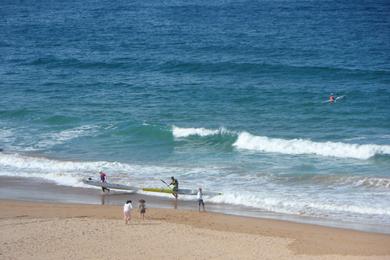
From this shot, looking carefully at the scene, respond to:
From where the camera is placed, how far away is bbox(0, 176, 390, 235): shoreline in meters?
27.0

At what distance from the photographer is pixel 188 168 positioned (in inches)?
1363

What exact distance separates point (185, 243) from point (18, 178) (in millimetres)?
12322

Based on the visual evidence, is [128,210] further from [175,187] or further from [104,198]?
[104,198]

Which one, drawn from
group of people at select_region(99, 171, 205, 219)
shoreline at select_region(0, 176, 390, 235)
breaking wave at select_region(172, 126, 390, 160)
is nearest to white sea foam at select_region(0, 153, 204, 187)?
shoreline at select_region(0, 176, 390, 235)

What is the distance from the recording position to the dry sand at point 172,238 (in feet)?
76.5

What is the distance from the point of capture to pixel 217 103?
43.8 metres

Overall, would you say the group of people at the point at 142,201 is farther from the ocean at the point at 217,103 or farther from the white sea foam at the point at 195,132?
the white sea foam at the point at 195,132

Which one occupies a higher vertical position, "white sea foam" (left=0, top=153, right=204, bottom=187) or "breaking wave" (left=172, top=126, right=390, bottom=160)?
"breaking wave" (left=172, top=126, right=390, bottom=160)

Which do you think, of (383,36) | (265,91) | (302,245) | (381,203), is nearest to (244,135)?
(265,91)

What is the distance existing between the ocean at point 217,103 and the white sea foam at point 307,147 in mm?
78

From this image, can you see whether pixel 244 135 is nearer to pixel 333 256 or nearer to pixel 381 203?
pixel 381 203

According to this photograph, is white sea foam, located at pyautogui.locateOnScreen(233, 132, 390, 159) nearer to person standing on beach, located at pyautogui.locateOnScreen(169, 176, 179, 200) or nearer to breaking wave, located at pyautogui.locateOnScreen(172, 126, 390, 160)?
breaking wave, located at pyautogui.locateOnScreen(172, 126, 390, 160)

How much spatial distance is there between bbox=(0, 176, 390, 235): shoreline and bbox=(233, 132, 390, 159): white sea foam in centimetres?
776

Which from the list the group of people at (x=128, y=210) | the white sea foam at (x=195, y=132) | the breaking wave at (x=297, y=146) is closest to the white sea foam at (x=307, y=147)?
the breaking wave at (x=297, y=146)
